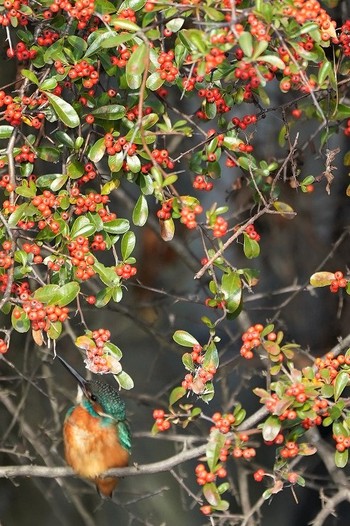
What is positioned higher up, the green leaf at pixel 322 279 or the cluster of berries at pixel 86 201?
the cluster of berries at pixel 86 201

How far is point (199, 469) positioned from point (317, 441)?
1.38 metres

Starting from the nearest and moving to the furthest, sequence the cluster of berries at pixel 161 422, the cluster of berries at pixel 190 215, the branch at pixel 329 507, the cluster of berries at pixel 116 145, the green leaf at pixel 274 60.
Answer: the green leaf at pixel 274 60
the cluster of berries at pixel 190 215
the cluster of berries at pixel 116 145
the cluster of berries at pixel 161 422
the branch at pixel 329 507

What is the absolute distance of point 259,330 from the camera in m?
2.02

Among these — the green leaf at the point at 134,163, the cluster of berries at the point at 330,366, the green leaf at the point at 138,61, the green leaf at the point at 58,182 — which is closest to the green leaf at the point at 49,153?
the green leaf at the point at 58,182

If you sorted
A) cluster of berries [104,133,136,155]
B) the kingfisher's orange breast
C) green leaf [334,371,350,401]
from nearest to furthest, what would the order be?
Answer: green leaf [334,371,350,401], cluster of berries [104,133,136,155], the kingfisher's orange breast

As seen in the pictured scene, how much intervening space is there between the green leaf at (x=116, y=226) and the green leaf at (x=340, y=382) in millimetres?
567

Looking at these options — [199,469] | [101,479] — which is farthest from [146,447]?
[199,469]

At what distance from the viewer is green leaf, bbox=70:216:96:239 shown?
1973 millimetres

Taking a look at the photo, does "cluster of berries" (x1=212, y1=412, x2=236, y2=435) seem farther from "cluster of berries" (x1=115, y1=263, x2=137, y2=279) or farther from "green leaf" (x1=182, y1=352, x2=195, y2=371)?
"cluster of berries" (x1=115, y1=263, x2=137, y2=279)

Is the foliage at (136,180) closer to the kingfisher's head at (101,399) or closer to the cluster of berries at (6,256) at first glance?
the cluster of berries at (6,256)

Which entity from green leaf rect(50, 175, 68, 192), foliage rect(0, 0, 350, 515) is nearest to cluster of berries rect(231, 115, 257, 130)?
foliage rect(0, 0, 350, 515)

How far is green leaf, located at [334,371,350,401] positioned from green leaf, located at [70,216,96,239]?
61 cm

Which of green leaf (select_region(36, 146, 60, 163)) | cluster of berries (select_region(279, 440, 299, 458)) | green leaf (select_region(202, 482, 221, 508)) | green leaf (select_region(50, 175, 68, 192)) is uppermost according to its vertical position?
green leaf (select_region(50, 175, 68, 192))

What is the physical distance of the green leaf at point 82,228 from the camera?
1.97 meters
